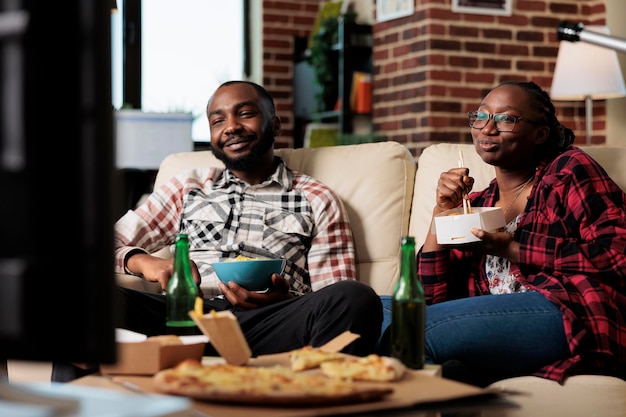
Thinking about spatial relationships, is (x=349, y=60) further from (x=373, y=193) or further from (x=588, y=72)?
(x=373, y=193)

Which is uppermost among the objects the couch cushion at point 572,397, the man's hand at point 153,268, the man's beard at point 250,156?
the man's beard at point 250,156

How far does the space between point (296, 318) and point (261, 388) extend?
3.53 ft

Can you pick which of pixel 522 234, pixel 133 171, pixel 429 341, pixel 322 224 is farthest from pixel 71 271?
pixel 133 171

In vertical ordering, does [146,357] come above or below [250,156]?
below

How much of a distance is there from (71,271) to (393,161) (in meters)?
2.15

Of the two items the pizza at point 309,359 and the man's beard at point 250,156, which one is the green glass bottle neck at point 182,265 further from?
the man's beard at point 250,156

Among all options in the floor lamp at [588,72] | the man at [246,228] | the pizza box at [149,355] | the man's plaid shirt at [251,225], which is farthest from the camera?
the floor lamp at [588,72]

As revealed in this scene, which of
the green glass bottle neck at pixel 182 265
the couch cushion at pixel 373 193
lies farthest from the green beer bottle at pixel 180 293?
the couch cushion at pixel 373 193

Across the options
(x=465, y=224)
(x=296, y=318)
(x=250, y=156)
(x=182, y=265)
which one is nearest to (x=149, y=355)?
(x=182, y=265)

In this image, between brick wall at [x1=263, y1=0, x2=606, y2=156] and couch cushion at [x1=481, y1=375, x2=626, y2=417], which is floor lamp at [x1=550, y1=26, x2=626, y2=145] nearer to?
brick wall at [x1=263, y1=0, x2=606, y2=156]

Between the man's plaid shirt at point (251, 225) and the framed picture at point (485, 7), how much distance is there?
94.8 inches

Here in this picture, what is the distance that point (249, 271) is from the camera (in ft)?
6.56

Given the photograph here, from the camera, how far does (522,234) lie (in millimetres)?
2205

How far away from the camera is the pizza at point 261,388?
3.55ft
